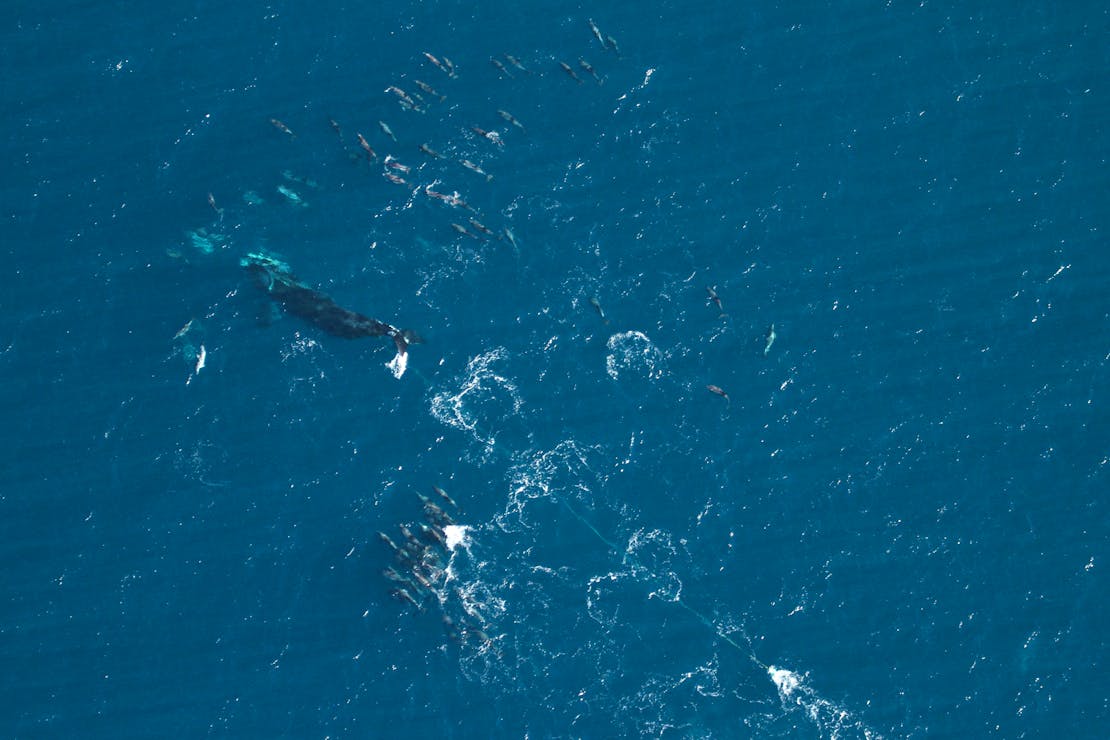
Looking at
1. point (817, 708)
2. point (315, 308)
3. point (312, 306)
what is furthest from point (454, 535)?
point (817, 708)

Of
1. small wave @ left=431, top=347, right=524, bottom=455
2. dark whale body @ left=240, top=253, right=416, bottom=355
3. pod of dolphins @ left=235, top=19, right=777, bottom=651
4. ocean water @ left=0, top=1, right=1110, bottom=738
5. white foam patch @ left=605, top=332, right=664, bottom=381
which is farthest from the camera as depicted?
dark whale body @ left=240, top=253, right=416, bottom=355

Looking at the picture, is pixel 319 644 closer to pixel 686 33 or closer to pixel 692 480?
pixel 692 480

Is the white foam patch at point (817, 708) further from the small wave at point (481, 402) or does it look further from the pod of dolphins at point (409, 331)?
the small wave at point (481, 402)

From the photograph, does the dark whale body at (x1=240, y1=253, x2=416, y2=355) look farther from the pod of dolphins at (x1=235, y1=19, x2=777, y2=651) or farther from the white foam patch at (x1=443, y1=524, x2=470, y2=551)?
the white foam patch at (x1=443, y1=524, x2=470, y2=551)

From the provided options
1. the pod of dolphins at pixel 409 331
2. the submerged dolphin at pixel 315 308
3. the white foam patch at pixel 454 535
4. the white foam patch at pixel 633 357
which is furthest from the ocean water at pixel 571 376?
the white foam patch at pixel 454 535

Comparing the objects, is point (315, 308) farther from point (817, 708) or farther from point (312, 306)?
point (817, 708)

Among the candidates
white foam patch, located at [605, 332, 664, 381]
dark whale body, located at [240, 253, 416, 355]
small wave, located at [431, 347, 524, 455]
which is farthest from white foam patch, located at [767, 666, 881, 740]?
dark whale body, located at [240, 253, 416, 355]
